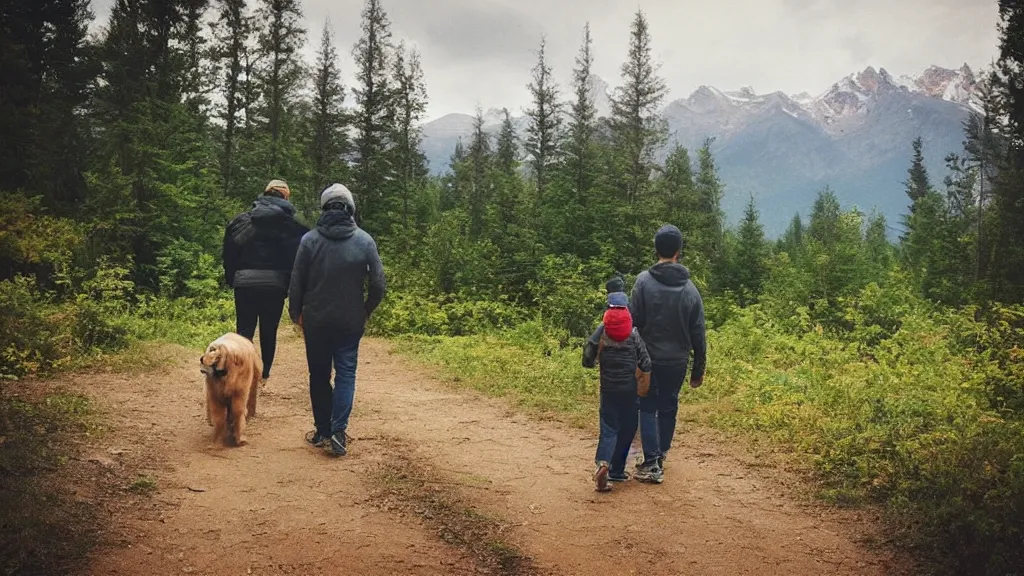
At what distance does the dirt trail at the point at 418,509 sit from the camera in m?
3.83

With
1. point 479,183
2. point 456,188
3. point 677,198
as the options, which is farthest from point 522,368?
point 456,188

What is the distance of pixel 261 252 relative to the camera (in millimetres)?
6320

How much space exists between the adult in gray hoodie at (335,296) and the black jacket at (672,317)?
2536 millimetres

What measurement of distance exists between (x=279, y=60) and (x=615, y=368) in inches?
1031

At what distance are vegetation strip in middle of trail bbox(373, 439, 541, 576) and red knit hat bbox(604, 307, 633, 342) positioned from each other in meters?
1.78

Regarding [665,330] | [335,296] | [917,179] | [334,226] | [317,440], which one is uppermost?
[917,179]

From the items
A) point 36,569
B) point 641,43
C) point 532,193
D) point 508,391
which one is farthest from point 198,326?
point 641,43

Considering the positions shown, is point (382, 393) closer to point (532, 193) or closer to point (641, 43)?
point (532, 193)

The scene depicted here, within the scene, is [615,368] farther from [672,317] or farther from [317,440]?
[317,440]

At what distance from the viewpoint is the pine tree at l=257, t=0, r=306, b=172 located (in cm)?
2559

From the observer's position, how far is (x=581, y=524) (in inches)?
181

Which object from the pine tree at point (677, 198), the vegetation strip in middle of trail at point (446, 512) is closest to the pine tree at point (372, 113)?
the pine tree at point (677, 198)

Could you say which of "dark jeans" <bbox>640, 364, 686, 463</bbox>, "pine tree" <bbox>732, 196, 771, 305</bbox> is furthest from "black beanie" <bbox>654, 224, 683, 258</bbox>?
"pine tree" <bbox>732, 196, 771, 305</bbox>

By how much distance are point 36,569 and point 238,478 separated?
5.60ft
